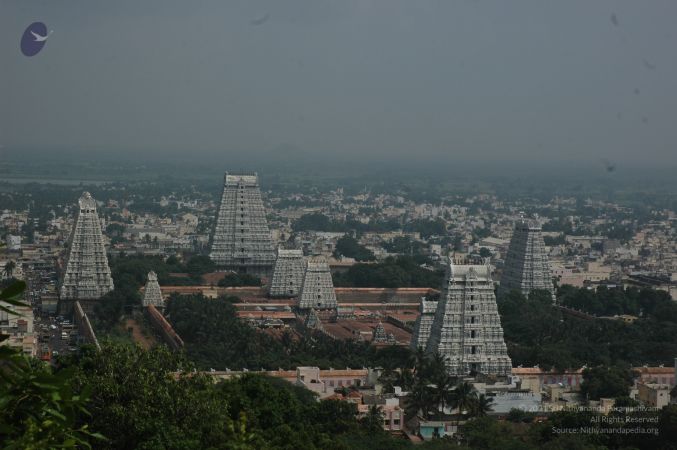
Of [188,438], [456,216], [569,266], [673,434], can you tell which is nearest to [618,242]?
[569,266]

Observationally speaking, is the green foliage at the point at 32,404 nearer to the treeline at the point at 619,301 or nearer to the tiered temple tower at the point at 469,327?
the tiered temple tower at the point at 469,327

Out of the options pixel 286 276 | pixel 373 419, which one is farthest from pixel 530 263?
pixel 373 419

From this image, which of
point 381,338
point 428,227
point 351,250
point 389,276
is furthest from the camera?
point 428,227

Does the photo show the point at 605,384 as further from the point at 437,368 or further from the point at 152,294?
the point at 152,294

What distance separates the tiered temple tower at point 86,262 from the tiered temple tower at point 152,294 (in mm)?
3913

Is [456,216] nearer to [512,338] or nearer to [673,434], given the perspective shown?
[512,338]

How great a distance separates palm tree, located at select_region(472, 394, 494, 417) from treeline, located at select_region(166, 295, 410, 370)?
550 centimetres

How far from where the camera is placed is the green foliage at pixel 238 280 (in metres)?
70.7

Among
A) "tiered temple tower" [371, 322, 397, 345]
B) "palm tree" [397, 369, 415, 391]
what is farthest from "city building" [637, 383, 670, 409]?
"tiered temple tower" [371, 322, 397, 345]

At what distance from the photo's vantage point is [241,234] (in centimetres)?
7994

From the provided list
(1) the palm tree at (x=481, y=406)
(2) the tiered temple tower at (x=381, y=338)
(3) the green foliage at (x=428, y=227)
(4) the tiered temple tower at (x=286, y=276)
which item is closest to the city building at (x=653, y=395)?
(1) the palm tree at (x=481, y=406)

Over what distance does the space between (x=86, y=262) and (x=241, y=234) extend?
60.0 feet

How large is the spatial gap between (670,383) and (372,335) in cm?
1382

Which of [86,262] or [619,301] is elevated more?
[86,262]
